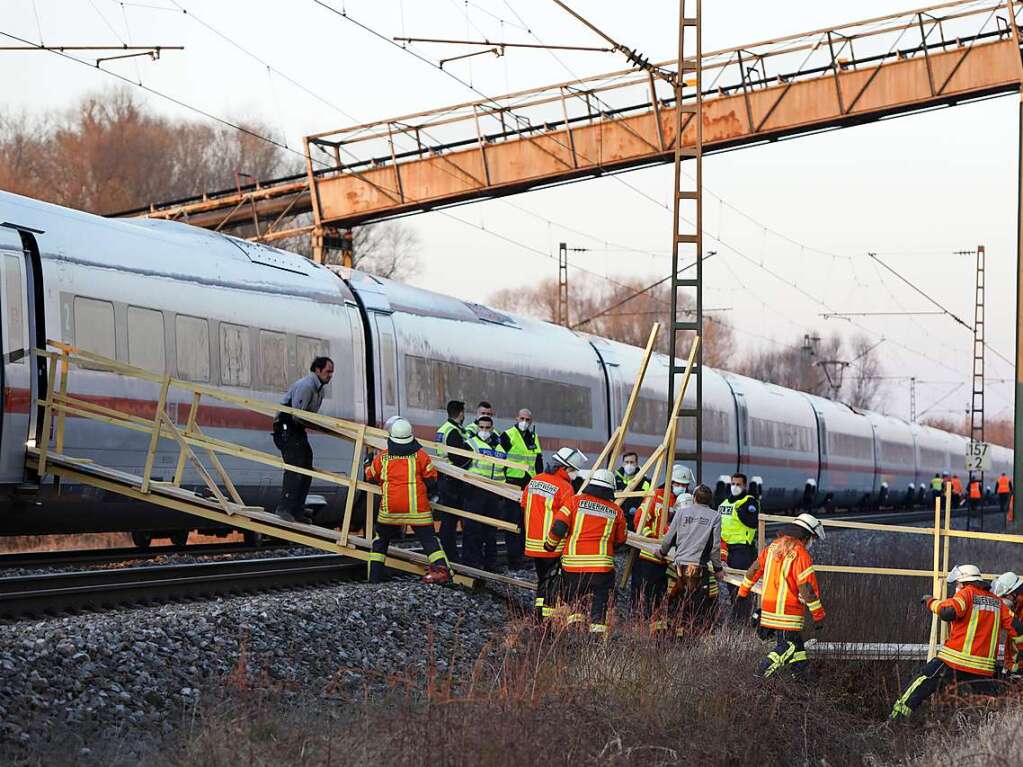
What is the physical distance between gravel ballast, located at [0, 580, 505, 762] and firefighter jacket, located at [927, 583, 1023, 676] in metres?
3.59

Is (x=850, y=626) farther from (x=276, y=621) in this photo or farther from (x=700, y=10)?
(x=700, y=10)

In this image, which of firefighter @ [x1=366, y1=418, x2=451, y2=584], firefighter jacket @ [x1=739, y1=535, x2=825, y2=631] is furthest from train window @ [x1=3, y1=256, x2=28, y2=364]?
firefighter jacket @ [x1=739, y1=535, x2=825, y2=631]

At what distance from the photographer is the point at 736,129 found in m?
28.3

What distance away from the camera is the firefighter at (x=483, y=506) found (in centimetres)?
1502

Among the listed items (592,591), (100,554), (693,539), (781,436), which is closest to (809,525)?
(592,591)

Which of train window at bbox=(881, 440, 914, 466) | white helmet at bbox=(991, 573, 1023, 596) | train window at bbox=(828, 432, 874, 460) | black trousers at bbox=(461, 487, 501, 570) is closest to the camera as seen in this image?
white helmet at bbox=(991, 573, 1023, 596)

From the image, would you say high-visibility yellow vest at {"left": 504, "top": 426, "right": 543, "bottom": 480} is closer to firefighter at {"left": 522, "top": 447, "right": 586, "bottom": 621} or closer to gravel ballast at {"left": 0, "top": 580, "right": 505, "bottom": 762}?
gravel ballast at {"left": 0, "top": 580, "right": 505, "bottom": 762}

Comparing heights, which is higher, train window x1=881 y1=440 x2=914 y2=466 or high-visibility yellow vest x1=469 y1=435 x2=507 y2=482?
high-visibility yellow vest x1=469 y1=435 x2=507 y2=482

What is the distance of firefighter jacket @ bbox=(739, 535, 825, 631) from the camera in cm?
1126

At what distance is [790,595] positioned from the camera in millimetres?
11367

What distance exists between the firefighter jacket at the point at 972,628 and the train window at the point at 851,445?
30.0 meters

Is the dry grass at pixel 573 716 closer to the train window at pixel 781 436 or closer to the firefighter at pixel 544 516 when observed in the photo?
the firefighter at pixel 544 516

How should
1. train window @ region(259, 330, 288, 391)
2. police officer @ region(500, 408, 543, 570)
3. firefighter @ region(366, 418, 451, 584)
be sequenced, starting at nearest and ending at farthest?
firefighter @ region(366, 418, 451, 584), police officer @ region(500, 408, 543, 570), train window @ region(259, 330, 288, 391)

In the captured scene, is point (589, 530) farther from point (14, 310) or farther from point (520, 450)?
point (14, 310)
